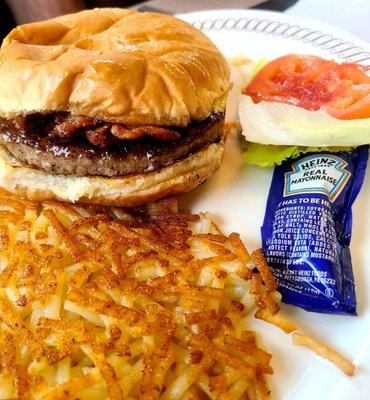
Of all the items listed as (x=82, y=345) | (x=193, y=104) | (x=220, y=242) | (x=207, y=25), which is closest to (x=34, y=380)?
(x=82, y=345)

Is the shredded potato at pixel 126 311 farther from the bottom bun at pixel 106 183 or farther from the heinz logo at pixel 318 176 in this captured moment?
the heinz logo at pixel 318 176

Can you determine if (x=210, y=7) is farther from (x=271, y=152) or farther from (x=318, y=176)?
(x=318, y=176)

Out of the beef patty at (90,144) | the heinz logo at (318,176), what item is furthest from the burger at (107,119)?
the heinz logo at (318,176)

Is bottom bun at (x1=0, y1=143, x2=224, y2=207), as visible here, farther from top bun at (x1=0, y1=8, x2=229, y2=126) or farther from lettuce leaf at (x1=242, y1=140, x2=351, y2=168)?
lettuce leaf at (x1=242, y1=140, x2=351, y2=168)

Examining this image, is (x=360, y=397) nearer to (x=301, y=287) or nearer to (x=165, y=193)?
(x=301, y=287)

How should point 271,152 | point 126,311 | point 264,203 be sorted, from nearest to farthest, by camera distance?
point 126,311
point 264,203
point 271,152

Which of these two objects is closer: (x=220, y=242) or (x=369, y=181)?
(x=220, y=242)

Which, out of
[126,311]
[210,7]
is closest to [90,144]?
[126,311]
